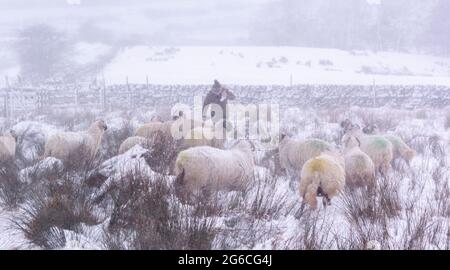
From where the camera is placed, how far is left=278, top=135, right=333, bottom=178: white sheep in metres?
6.39

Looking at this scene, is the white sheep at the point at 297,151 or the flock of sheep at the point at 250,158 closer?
the flock of sheep at the point at 250,158

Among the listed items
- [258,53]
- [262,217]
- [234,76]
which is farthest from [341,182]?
[258,53]

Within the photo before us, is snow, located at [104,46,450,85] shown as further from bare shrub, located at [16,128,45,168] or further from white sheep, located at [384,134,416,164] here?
white sheep, located at [384,134,416,164]

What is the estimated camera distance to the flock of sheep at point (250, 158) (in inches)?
191

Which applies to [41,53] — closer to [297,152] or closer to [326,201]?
[297,152]

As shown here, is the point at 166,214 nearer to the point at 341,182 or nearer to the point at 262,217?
the point at 262,217

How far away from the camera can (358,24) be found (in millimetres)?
40250

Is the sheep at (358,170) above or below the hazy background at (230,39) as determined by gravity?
below

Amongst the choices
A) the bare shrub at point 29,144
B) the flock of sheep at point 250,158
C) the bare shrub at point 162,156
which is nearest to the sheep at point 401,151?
the flock of sheep at point 250,158

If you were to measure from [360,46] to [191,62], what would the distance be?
15.2 meters

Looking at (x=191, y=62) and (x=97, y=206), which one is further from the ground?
(x=191, y=62)

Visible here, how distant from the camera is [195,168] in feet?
15.8

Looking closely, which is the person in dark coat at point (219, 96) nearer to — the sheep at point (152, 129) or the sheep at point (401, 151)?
the sheep at point (152, 129)

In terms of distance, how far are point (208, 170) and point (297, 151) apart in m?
2.12
